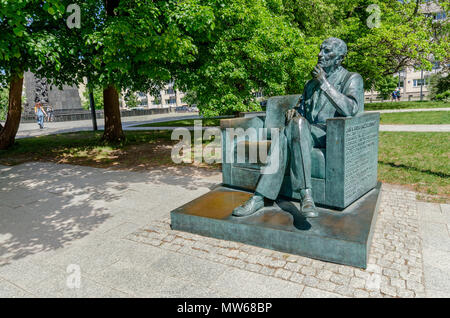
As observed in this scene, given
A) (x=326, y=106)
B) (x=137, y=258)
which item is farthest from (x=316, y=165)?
(x=137, y=258)

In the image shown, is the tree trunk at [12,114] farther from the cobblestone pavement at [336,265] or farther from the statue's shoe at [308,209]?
the statue's shoe at [308,209]

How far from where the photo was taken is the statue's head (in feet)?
13.8

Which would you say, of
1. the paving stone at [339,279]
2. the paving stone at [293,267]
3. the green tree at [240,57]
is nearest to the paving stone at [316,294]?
the paving stone at [339,279]

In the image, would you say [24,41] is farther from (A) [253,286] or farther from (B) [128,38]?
(A) [253,286]

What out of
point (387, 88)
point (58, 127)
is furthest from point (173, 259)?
point (387, 88)

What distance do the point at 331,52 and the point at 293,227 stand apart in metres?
2.42

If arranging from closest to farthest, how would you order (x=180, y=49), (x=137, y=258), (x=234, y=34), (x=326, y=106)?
1. (x=137, y=258)
2. (x=326, y=106)
3. (x=180, y=49)
4. (x=234, y=34)

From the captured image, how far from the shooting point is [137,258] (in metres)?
3.57

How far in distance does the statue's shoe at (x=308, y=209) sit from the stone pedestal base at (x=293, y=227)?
0.77ft

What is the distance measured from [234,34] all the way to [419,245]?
25.5 ft

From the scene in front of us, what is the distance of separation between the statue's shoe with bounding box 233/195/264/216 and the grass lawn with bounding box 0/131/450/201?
11.6 feet

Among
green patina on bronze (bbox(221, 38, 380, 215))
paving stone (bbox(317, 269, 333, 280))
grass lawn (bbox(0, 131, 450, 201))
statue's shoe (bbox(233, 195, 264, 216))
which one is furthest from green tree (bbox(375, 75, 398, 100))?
paving stone (bbox(317, 269, 333, 280))
